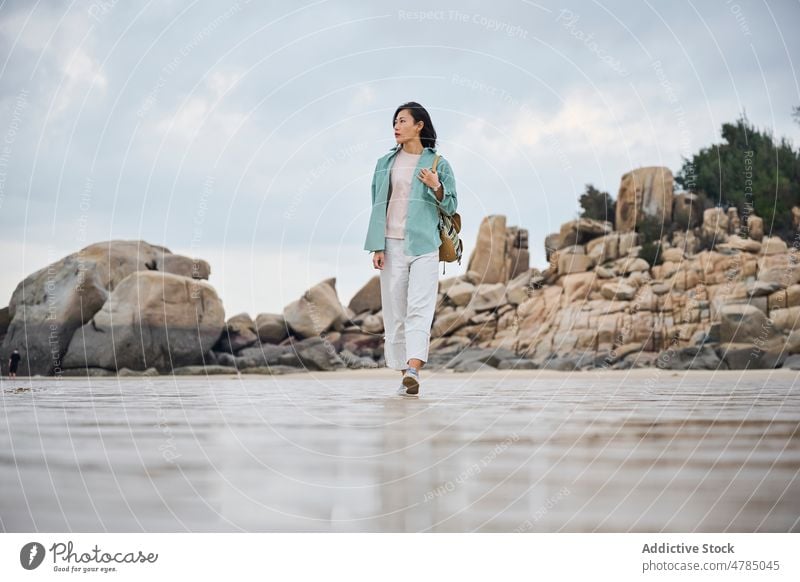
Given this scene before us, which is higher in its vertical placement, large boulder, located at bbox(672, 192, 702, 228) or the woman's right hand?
large boulder, located at bbox(672, 192, 702, 228)

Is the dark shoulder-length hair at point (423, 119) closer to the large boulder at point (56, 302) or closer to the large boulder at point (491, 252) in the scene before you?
the large boulder at point (56, 302)

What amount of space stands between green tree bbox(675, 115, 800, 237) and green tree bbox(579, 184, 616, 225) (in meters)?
1.73

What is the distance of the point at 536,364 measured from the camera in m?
15.1

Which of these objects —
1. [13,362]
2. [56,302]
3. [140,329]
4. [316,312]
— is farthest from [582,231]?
[13,362]

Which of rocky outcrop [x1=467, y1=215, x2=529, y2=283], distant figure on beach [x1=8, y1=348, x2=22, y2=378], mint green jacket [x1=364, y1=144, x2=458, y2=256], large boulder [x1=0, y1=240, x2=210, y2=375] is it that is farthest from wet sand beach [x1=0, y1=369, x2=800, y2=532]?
rocky outcrop [x1=467, y1=215, x2=529, y2=283]

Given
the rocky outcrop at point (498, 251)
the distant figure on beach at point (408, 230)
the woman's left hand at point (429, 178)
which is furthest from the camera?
the rocky outcrop at point (498, 251)

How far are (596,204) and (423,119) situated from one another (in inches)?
645

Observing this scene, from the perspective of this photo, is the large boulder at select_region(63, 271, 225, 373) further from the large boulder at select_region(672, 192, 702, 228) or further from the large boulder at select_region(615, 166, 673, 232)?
the large boulder at select_region(672, 192, 702, 228)

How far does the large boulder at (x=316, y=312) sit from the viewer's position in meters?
17.7

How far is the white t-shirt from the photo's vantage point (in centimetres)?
546

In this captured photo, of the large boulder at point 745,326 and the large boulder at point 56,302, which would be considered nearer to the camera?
the large boulder at point 56,302

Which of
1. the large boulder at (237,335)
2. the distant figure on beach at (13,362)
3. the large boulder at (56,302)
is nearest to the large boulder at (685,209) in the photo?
the large boulder at (237,335)

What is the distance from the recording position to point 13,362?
43.1 feet
